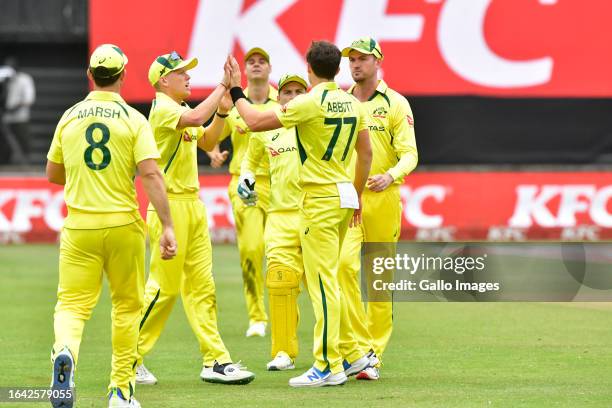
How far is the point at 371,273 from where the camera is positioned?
11.2m

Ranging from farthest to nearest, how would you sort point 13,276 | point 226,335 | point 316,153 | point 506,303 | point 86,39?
point 86,39 < point 13,276 < point 506,303 < point 226,335 < point 316,153

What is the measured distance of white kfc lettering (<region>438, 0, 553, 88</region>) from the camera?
899 inches

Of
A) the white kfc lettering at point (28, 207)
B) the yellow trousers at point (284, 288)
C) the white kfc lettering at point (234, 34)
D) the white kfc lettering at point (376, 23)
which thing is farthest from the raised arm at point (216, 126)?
the white kfc lettering at point (28, 207)

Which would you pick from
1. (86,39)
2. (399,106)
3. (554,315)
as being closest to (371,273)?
(399,106)

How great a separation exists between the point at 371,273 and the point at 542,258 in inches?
360

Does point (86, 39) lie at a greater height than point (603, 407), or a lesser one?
greater

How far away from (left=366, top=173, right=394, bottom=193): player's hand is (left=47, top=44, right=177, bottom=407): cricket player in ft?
7.75

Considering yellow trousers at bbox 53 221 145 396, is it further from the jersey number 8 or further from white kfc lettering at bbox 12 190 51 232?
white kfc lettering at bbox 12 190 51 232

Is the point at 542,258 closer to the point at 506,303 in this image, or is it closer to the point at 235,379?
the point at 506,303

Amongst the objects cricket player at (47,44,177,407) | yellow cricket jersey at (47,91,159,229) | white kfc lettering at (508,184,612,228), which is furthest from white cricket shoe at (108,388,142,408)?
white kfc lettering at (508,184,612,228)

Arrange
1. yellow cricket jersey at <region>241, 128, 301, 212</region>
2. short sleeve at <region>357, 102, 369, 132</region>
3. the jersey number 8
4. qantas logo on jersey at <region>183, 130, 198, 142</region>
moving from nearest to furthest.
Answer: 1. the jersey number 8
2. short sleeve at <region>357, 102, 369, 132</region>
3. qantas logo on jersey at <region>183, 130, 198, 142</region>
4. yellow cricket jersey at <region>241, 128, 301, 212</region>

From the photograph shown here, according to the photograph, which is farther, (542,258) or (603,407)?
(542,258)

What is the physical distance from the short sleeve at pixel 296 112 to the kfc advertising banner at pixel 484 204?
503 inches

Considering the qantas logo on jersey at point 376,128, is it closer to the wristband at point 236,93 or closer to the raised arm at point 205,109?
the wristband at point 236,93
